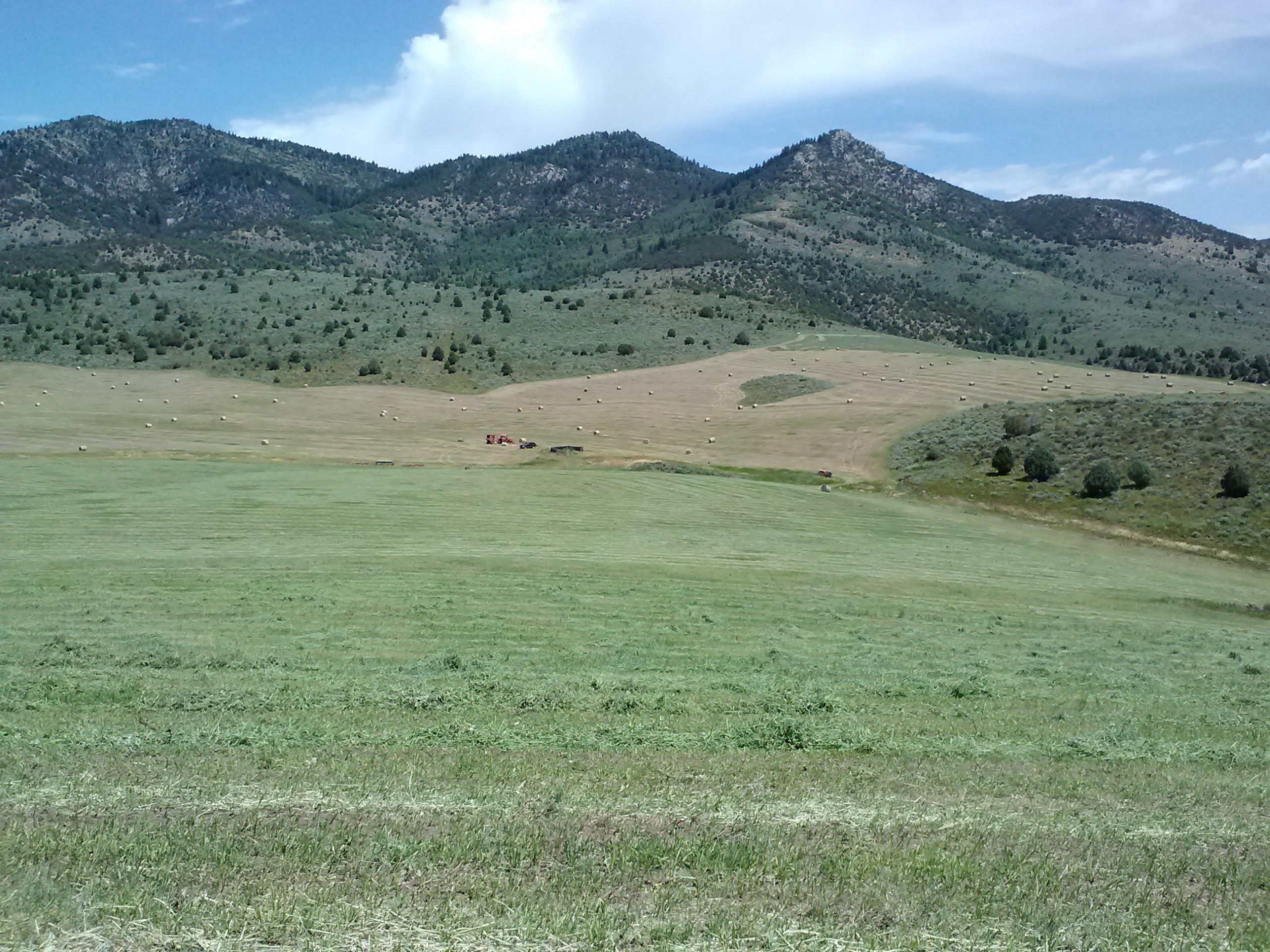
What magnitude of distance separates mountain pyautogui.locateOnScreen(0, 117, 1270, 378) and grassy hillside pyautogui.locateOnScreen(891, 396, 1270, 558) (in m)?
53.1

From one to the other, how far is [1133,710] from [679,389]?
6365 cm

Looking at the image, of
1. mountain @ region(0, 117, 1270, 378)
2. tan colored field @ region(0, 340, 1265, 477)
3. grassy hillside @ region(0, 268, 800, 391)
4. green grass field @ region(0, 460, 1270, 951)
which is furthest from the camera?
mountain @ region(0, 117, 1270, 378)

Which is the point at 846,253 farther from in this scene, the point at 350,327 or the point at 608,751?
the point at 608,751

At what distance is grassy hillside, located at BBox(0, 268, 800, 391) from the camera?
79125 mm

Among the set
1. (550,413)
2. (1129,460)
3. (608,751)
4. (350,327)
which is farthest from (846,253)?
(608,751)

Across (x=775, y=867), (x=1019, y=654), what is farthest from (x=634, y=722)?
(x=1019, y=654)

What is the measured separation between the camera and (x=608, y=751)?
9.62 meters

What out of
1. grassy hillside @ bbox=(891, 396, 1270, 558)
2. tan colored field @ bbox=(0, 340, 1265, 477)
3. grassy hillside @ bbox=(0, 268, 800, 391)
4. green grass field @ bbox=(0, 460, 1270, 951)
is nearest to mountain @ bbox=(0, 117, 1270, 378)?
grassy hillside @ bbox=(0, 268, 800, 391)

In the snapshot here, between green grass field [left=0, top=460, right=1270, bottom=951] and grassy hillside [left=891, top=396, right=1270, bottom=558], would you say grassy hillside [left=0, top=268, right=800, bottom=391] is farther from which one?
green grass field [left=0, top=460, right=1270, bottom=951]

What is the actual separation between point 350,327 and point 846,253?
295ft

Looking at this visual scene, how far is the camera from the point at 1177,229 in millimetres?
173500

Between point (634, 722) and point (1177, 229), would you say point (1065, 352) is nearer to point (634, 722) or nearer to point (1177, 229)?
point (1177, 229)

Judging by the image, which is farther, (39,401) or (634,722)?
(39,401)

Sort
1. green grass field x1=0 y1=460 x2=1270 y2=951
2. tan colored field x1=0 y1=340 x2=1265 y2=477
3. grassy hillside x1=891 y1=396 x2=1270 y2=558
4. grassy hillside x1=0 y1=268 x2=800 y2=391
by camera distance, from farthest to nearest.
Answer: grassy hillside x1=0 y1=268 x2=800 y2=391 < tan colored field x1=0 y1=340 x2=1265 y2=477 < grassy hillside x1=891 y1=396 x2=1270 y2=558 < green grass field x1=0 y1=460 x2=1270 y2=951
